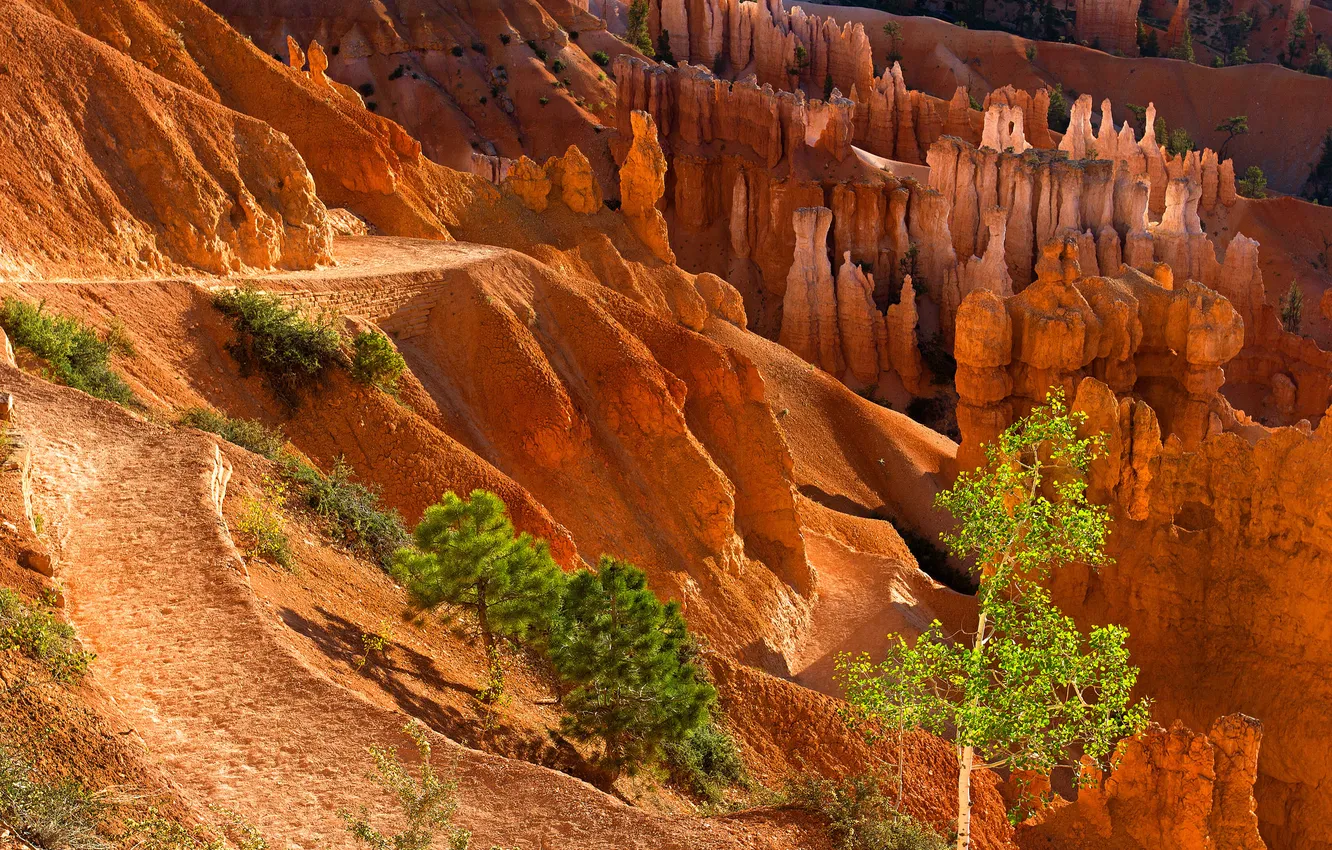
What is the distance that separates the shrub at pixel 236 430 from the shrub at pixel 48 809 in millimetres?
8709

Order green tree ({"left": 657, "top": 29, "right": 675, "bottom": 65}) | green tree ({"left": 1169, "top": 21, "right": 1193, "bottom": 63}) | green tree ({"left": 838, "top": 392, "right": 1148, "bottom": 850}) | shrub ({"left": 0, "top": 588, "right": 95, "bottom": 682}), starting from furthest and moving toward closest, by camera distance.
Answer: green tree ({"left": 1169, "top": 21, "right": 1193, "bottom": 63}), green tree ({"left": 657, "top": 29, "right": 675, "bottom": 65}), green tree ({"left": 838, "top": 392, "right": 1148, "bottom": 850}), shrub ({"left": 0, "top": 588, "right": 95, "bottom": 682})

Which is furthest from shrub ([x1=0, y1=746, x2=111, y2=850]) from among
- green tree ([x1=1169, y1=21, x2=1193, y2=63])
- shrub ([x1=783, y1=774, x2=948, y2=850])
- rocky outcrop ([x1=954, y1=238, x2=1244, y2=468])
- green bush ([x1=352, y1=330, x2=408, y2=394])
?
green tree ([x1=1169, y1=21, x2=1193, y2=63])

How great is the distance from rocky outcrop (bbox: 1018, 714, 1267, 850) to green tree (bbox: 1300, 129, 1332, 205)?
258 feet

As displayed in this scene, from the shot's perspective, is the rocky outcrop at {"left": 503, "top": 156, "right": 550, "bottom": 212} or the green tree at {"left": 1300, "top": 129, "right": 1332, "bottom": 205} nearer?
the rocky outcrop at {"left": 503, "top": 156, "right": 550, "bottom": 212}

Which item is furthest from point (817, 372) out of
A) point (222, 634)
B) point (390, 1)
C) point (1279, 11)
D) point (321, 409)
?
point (1279, 11)

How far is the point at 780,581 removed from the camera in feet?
91.0

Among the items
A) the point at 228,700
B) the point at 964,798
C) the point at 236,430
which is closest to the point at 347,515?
the point at 236,430

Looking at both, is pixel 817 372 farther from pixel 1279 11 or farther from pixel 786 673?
pixel 1279 11

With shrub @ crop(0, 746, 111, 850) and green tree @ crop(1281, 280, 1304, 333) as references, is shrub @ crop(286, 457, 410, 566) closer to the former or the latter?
shrub @ crop(0, 746, 111, 850)

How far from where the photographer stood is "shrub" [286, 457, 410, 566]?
15758 millimetres

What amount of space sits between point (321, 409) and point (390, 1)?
5724cm

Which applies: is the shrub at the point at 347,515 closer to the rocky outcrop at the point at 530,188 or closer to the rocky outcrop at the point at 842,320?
the rocky outcrop at the point at 530,188

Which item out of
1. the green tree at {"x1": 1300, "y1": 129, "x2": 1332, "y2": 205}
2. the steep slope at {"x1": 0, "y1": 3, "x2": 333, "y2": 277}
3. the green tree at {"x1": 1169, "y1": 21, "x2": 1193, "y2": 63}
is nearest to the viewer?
the steep slope at {"x1": 0, "y1": 3, "x2": 333, "y2": 277}

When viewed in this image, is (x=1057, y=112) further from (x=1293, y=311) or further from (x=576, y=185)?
(x=576, y=185)
